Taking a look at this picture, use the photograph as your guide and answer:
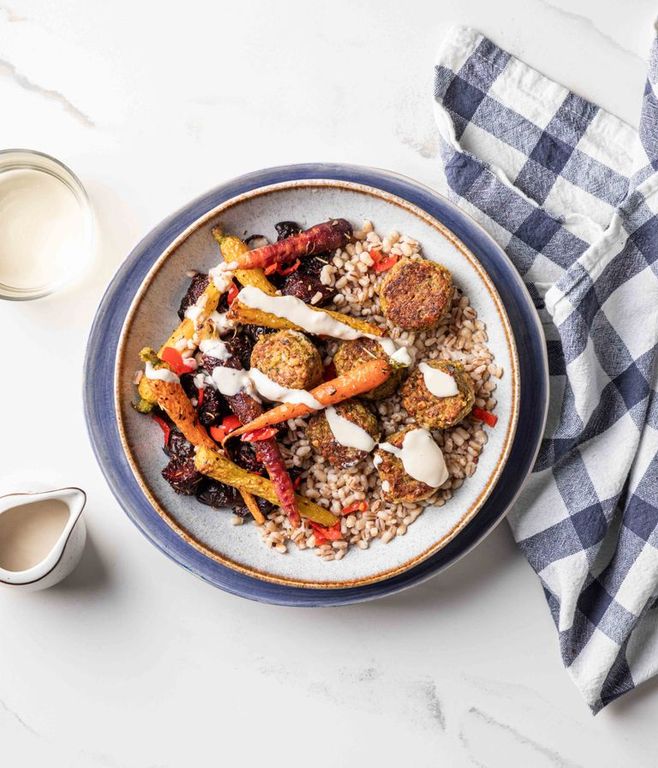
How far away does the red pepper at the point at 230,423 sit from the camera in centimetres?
217

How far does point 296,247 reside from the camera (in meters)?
2.11

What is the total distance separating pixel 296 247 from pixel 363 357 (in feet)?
1.23

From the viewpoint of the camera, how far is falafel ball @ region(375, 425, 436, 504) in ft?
6.80

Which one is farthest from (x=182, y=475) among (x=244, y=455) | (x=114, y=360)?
(x=114, y=360)

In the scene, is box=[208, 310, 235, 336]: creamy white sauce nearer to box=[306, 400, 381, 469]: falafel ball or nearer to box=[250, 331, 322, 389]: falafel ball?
box=[250, 331, 322, 389]: falafel ball

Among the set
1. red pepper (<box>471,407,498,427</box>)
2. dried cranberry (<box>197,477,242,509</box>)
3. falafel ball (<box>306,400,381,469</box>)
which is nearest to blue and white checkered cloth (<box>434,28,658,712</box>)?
red pepper (<box>471,407,498,427</box>)

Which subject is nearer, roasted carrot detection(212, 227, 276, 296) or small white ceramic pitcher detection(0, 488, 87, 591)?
roasted carrot detection(212, 227, 276, 296)

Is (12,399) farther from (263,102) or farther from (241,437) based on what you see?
(263,102)

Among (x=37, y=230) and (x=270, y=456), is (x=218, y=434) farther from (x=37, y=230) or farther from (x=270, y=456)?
(x=37, y=230)

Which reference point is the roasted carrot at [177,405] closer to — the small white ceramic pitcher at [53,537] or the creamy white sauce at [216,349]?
the creamy white sauce at [216,349]

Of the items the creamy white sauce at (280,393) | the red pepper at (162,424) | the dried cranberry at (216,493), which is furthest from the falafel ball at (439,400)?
the red pepper at (162,424)

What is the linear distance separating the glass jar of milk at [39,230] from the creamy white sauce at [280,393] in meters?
0.80

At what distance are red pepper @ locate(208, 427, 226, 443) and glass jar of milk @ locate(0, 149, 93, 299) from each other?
726 millimetres

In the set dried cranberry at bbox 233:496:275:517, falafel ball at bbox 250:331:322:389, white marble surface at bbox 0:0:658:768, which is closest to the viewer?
falafel ball at bbox 250:331:322:389
